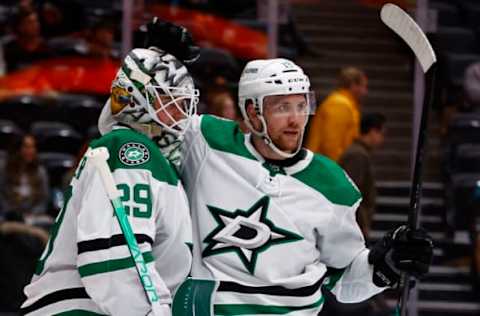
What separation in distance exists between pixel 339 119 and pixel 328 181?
10.5ft

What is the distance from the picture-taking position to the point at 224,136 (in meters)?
3.61

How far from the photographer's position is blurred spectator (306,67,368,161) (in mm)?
6766

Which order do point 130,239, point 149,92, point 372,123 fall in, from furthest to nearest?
1. point 372,123
2. point 149,92
3. point 130,239

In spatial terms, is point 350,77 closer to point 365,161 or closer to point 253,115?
point 365,161

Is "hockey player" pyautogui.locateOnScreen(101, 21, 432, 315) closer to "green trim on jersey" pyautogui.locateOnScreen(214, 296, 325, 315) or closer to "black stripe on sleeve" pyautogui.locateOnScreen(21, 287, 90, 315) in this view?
"green trim on jersey" pyautogui.locateOnScreen(214, 296, 325, 315)

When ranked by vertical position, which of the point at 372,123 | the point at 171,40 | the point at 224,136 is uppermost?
the point at 171,40

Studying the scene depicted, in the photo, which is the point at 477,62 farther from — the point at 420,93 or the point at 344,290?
the point at 344,290

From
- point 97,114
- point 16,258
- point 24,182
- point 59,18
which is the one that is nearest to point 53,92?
point 97,114

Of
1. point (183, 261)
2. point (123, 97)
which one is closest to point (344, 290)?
point (183, 261)

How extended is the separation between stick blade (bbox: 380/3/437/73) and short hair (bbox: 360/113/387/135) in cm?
316

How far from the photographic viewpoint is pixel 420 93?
22.8ft

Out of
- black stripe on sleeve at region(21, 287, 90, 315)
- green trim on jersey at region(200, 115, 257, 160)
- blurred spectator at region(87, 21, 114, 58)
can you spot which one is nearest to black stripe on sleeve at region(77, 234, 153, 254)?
black stripe on sleeve at region(21, 287, 90, 315)

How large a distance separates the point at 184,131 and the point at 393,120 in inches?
149

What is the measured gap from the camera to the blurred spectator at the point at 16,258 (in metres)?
6.36
